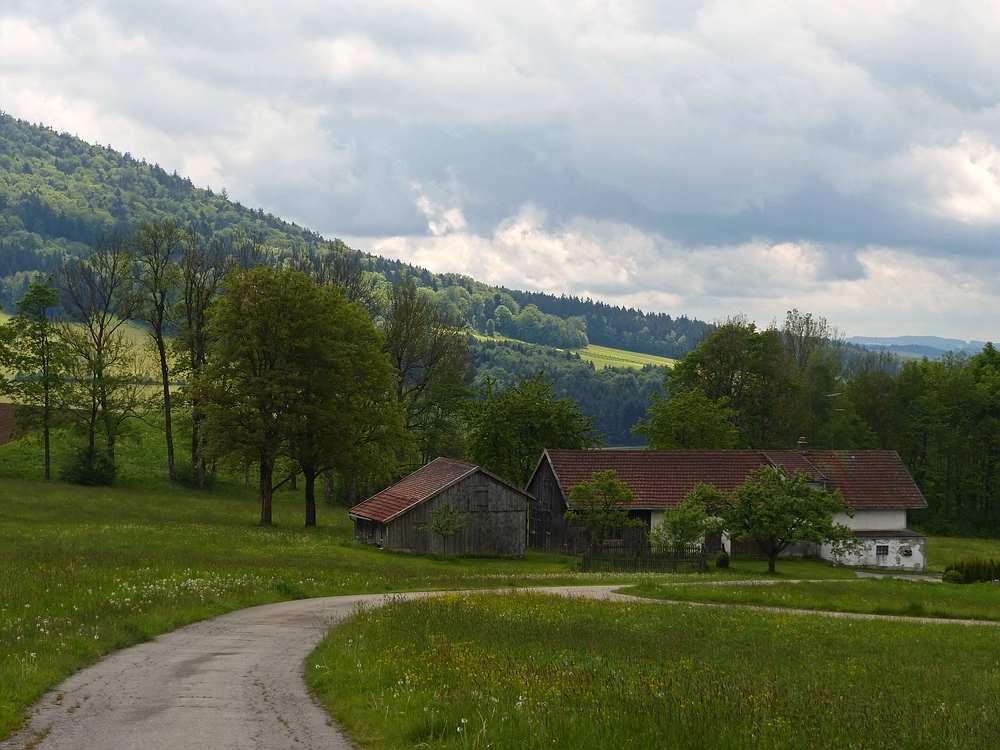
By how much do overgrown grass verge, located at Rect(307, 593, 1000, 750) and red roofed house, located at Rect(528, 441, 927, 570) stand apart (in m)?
38.9

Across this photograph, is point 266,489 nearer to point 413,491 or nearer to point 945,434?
point 413,491

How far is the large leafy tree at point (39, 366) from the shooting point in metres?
66.8

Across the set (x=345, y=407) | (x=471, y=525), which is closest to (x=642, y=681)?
(x=471, y=525)

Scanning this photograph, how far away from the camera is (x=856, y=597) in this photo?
34125 millimetres

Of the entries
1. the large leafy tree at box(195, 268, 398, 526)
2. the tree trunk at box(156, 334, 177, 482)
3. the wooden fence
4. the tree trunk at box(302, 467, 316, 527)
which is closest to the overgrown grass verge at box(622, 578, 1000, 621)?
the wooden fence

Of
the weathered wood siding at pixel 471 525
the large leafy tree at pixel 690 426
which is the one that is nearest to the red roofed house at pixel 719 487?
the weathered wood siding at pixel 471 525

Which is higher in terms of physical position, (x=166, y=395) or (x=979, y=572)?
(x=166, y=395)

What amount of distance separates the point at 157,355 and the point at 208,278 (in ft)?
25.3

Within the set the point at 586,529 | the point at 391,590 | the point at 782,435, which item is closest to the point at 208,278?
the point at 586,529

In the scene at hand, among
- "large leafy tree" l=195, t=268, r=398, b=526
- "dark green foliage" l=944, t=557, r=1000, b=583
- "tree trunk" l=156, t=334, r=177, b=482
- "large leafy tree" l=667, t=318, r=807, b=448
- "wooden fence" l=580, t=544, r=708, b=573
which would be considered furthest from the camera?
"large leafy tree" l=667, t=318, r=807, b=448

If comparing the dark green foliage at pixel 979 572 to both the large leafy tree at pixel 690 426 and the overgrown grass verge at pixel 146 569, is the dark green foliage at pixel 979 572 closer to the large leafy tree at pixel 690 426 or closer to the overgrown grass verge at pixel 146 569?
the overgrown grass verge at pixel 146 569

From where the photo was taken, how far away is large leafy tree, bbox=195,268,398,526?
53438mm

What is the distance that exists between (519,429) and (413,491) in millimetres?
18570

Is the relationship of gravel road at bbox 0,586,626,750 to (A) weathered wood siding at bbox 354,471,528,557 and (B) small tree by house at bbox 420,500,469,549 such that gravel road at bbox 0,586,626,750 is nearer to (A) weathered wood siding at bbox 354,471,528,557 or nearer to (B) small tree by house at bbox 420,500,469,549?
(B) small tree by house at bbox 420,500,469,549
